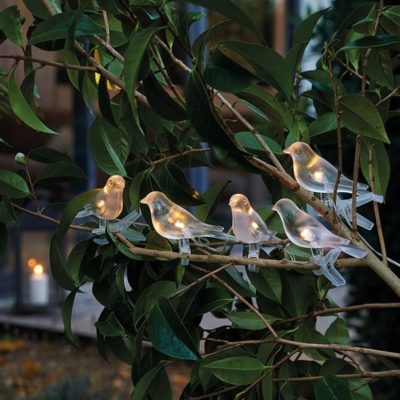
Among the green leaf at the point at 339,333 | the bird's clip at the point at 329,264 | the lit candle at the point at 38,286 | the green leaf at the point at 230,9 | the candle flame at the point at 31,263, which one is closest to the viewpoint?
the green leaf at the point at 230,9

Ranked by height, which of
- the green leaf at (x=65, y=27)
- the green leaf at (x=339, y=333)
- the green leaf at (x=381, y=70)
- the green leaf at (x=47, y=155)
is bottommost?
the green leaf at (x=339, y=333)

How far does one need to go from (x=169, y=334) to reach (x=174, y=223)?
12 centimetres

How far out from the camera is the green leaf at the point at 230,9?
608mm

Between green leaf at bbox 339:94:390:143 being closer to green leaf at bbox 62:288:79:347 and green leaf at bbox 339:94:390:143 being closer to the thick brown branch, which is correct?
the thick brown branch

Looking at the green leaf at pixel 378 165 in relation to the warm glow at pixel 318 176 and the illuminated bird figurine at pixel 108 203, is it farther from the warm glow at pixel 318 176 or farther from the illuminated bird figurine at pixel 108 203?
the illuminated bird figurine at pixel 108 203

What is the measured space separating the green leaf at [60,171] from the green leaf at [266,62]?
1.01 ft

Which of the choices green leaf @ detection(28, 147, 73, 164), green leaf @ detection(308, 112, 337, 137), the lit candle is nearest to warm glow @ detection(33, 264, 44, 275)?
the lit candle

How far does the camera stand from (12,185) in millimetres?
841

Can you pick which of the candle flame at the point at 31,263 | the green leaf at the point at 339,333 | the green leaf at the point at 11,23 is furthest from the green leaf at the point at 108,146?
the candle flame at the point at 31,263

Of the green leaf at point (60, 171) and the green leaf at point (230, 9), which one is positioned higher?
the green leaf at point (230, 9)

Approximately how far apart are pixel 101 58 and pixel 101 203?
0.21 metres

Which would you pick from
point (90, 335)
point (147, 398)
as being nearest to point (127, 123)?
point (147, 398)

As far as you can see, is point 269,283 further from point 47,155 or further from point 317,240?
point 47,155

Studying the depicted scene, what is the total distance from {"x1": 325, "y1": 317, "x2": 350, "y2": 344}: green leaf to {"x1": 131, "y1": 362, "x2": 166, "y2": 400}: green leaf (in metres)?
0.25
